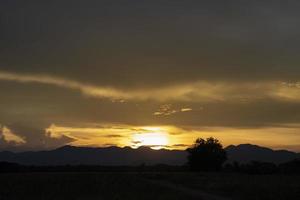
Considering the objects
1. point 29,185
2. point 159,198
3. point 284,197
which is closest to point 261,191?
point 284,197

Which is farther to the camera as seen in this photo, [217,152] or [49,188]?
[217,152]

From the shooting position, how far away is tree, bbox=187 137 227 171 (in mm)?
117875

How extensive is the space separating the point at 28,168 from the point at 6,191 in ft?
229

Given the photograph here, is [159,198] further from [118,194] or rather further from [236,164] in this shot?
[236,164]

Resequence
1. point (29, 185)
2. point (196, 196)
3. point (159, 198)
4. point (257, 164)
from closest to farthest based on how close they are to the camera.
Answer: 1. point (159, 198)
2. point (196, 196)
3. point (29, 185)
4. point (257, 164)

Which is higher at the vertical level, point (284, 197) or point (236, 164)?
point (236, 164)

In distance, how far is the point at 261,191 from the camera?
54.7 meters

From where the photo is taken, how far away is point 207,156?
118 metres

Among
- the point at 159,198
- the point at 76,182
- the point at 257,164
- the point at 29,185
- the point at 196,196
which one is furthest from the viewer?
the point at 257,164

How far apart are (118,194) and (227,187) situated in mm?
14583

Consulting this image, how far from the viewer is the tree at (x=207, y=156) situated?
118 metres

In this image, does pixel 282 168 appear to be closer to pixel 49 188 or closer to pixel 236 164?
pixel 236 164

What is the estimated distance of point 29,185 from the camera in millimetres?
64375

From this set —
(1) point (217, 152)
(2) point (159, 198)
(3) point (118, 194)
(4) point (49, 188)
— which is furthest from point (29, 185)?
(1) point (217, 152)
